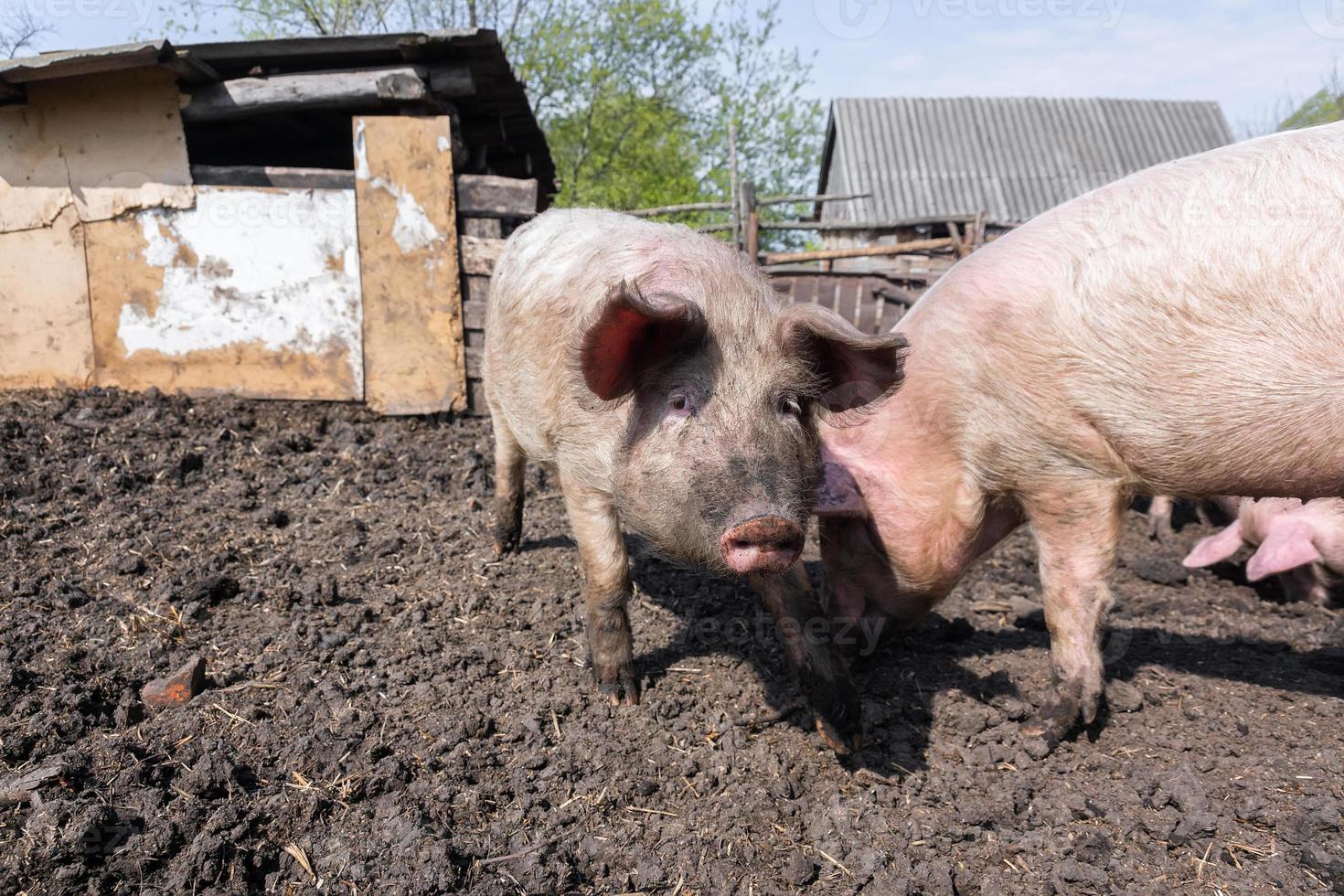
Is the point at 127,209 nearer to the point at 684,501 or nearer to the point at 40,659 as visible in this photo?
the point at 40,659

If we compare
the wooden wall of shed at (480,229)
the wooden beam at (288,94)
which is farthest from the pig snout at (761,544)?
the wooden beam at (288,94)

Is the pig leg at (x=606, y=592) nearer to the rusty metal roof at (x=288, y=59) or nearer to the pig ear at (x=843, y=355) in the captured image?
the pig ear at (x=843, y=355)

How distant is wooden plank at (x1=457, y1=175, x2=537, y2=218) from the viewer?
7105 mm

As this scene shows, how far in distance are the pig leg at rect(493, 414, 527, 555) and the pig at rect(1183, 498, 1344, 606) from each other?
398cm

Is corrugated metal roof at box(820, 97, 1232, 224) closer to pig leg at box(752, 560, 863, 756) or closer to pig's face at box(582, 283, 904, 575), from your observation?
pig leg at box(752, 560, 863, 756)

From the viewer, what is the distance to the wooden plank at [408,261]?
6953 mm

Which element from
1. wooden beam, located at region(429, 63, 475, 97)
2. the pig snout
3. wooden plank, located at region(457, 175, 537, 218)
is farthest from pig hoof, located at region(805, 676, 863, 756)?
wooden beam, located at region(429, 63, 475, 97)

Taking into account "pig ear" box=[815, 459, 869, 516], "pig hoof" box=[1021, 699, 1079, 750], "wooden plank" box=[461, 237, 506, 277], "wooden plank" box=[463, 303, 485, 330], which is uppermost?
"wooden plank" box=[461, 237, 506, 277]

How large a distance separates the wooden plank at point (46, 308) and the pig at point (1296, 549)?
8100 millimetres

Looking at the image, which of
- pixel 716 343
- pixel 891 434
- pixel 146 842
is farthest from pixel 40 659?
pixel 891 434

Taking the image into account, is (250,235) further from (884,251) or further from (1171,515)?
(884,251)

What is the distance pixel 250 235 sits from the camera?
275 inches

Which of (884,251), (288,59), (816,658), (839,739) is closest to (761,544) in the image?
(816,658)

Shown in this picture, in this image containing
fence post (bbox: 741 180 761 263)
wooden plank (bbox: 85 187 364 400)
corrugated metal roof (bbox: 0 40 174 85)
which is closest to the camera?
corrugated metal roof (bbox: 0 40 174 85)
